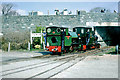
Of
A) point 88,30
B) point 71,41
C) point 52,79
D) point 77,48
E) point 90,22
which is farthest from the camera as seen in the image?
point 90,22

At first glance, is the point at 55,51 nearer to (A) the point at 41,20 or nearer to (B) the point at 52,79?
(B) the point at 52,79

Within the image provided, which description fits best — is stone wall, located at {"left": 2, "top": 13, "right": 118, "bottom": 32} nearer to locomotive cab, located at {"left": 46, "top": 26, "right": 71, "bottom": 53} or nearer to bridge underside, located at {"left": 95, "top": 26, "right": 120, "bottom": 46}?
bridge underside, located at {"left": 95, "top": 26, "right": 120, "bottom": 46}

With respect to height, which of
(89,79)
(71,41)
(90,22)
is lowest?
(89,79)

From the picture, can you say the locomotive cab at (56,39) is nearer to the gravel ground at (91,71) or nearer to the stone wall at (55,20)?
the gravel ground at (91,71)

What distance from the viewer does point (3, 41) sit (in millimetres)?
28703

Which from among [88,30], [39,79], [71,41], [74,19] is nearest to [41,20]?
[74,19]

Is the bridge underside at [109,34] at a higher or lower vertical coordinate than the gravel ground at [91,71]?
higher

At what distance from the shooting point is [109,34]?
41.7 meters

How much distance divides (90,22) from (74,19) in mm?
2779

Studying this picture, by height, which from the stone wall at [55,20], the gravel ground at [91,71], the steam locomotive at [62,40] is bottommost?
the gravel ground at [91,71]

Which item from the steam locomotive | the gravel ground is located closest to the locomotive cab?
the steam locomotive

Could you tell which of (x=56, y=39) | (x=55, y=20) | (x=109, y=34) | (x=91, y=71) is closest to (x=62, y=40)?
(x=56, y=39)

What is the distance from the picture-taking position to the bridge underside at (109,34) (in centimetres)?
3772

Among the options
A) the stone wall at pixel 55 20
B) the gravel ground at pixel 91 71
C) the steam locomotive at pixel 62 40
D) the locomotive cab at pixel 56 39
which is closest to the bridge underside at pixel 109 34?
the stone wall at pixel 55 20
